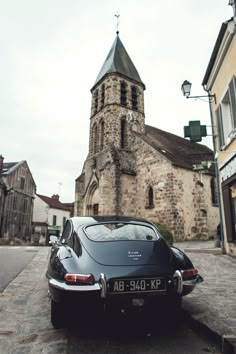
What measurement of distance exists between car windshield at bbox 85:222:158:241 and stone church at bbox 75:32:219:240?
1231 centimetres

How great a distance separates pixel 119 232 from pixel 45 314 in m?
1.48

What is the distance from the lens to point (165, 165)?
1653 centimetres

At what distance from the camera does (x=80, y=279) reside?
2.47 meters

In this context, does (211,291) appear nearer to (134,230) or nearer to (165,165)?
(134,230)

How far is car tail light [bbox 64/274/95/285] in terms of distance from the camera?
245cm

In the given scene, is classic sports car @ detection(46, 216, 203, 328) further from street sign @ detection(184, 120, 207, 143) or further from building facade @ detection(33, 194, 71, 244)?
building facade @ detection(33, 194, 71, 244)

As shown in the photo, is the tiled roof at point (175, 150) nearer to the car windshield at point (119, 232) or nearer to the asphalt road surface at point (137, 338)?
the car windshield at point (119, 232)

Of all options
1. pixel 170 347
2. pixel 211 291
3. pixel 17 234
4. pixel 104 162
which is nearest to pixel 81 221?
pixel 170 347

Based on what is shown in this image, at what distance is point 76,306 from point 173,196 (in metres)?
13.8

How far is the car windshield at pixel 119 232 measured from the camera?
10.0 feet

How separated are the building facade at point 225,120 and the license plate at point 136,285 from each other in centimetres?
564

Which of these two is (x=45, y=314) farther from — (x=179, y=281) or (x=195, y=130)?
(x=195, y=130)

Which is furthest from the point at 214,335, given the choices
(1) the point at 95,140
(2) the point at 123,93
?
(2) the point at 123,93

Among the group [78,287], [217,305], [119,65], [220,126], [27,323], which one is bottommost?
[27,323]
